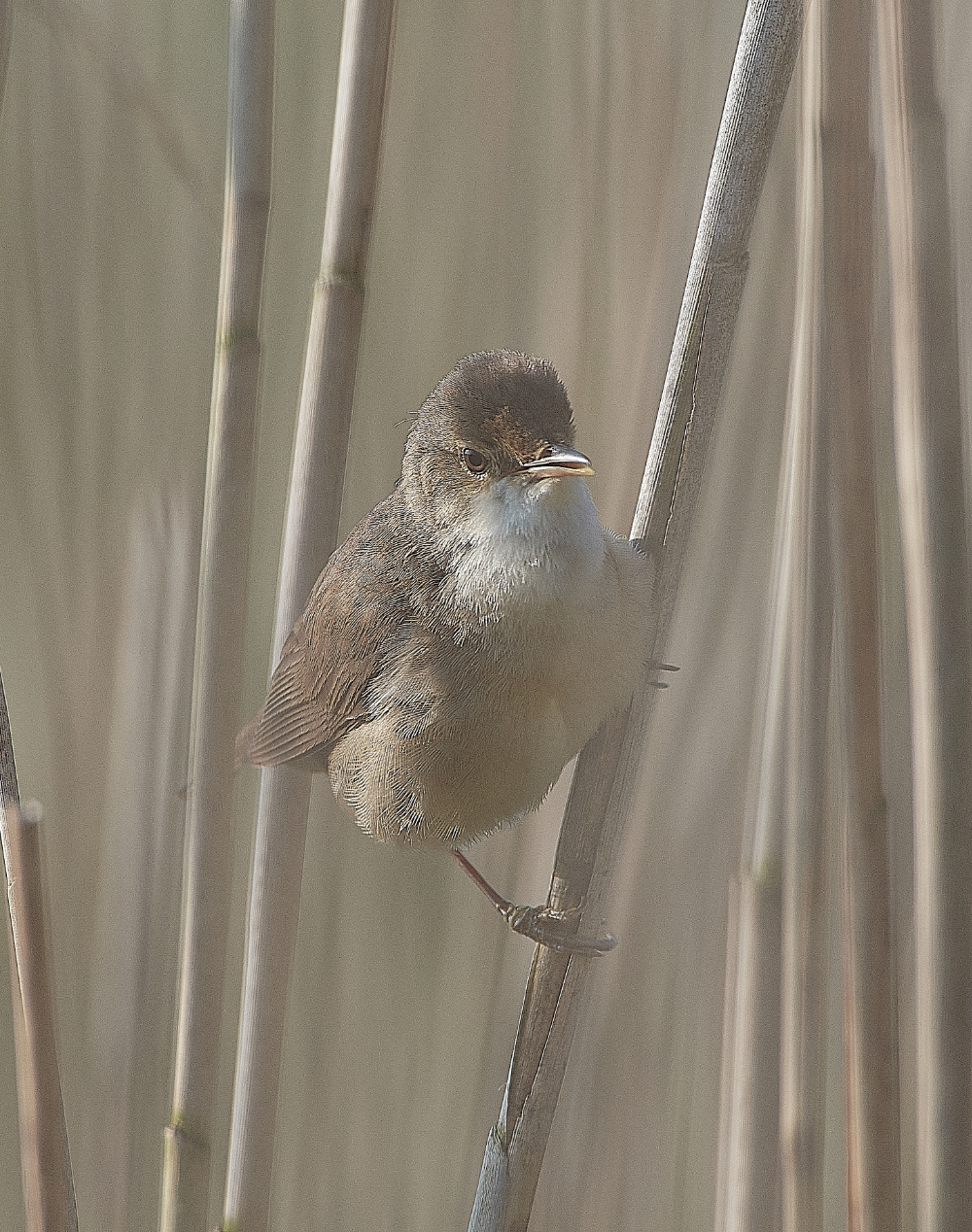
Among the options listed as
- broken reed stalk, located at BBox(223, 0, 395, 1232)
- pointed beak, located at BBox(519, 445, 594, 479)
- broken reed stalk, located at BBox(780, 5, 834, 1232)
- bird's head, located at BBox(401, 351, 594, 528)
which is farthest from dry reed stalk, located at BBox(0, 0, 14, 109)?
broken reed stalk, located at BBox(780, 5, 834, 1232)

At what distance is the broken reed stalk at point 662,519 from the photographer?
1.12m

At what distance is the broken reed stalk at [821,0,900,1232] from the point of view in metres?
1.29

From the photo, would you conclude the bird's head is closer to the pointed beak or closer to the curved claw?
the pointed beak

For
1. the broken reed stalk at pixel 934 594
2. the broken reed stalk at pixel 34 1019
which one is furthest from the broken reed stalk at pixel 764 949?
the broken reed stalk at pixel 34 1019

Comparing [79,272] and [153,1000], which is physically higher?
[79,272]

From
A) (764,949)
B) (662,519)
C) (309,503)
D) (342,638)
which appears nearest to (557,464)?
(662,519)

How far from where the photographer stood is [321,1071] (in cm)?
208

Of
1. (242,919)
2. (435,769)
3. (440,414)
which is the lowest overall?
(242,919)

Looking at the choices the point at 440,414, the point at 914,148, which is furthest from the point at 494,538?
the point at 914,148

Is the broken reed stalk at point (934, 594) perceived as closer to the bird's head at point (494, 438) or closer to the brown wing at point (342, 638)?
the bird's head at point (494, 438)

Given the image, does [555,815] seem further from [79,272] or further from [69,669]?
[79,272]

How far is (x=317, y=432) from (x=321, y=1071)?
1.24m

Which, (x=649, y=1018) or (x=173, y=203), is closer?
(x=649, y=1018)

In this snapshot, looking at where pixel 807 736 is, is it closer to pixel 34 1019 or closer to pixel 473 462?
pixel 473 462
